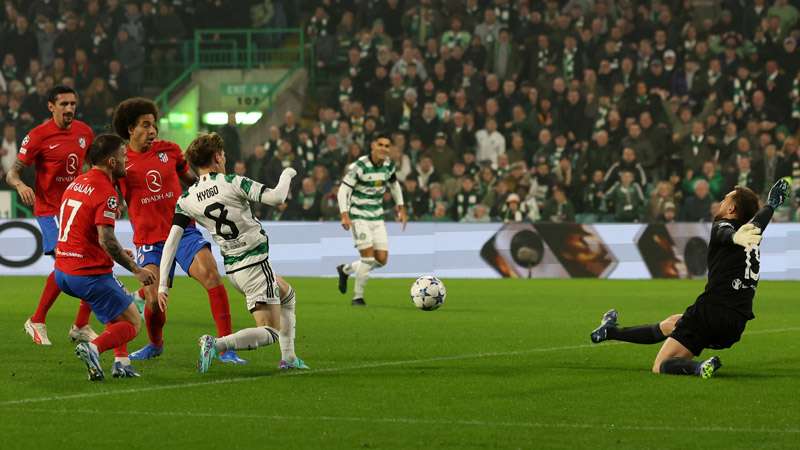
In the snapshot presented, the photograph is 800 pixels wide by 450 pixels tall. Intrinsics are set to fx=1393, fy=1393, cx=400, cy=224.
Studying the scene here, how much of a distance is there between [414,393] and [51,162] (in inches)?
204

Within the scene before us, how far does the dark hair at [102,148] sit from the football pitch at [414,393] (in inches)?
60.9

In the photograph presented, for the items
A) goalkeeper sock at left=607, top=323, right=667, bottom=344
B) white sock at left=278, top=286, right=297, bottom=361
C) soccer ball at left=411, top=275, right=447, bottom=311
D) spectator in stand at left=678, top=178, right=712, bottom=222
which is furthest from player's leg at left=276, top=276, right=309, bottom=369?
spectator in stand at left=678, top=178, right=712, bottom=222

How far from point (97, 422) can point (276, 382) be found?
1978 millimetres

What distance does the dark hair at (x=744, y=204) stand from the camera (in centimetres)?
985

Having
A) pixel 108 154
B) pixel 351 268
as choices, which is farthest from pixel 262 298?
pixel 351 268

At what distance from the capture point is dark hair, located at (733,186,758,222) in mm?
9852

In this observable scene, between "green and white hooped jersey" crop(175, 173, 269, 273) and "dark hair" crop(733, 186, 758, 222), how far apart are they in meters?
3.39

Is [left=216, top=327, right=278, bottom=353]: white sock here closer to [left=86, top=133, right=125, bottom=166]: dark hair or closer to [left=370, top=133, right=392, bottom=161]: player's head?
[left=86, top=133, right=125, bottom=166]: dark hair

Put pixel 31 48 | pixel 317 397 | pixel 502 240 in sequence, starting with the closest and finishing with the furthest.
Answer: pixel 317 397
pixel 502 240
pixel 31 48

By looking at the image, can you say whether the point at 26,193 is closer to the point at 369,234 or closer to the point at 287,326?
the point at 287,326

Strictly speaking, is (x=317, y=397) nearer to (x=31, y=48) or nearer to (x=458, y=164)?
(x=458, y=164)

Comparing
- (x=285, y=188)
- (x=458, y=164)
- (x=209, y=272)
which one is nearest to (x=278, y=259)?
(x=458, y=164)

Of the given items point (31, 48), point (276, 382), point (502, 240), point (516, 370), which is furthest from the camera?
point (31, 48)

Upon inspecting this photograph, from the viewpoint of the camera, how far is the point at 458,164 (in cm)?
2531
